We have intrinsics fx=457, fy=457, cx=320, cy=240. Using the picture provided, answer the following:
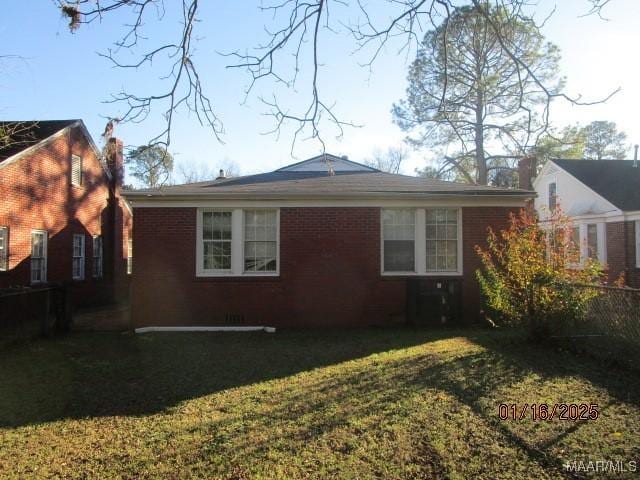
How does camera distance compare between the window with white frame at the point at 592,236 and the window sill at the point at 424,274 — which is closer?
the window sill at the point at 424,274

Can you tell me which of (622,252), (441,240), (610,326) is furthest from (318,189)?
(622,252)

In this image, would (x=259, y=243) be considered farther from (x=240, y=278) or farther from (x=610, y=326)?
(x=610, y=326)

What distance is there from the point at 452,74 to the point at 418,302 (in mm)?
5813

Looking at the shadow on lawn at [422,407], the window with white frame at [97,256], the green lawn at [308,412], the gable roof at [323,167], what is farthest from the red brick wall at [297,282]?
the window with white frame at [97,256]

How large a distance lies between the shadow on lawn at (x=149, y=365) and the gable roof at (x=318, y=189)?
9.98 ft

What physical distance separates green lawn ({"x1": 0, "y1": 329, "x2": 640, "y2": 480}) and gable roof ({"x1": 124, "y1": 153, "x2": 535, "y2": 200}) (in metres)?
3.53

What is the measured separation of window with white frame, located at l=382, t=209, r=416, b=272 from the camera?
10.7 meters

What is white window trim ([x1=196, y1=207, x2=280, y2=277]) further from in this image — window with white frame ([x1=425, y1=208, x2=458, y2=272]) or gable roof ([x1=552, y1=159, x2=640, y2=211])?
gable roof ([x1=552, y1=159, x2=640, y2=211])

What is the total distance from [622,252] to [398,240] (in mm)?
10479

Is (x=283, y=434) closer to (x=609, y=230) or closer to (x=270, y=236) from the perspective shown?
(x=270, y=236)

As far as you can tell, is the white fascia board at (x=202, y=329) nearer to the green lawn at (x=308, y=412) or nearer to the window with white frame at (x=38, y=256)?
the green lawn at (x=308, y=412)

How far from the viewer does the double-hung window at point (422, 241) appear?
35.0 feet

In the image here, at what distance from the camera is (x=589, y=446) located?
3865 millimetres

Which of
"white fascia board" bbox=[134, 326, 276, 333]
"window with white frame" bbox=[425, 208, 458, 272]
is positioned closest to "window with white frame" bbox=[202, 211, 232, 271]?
"white fascia board" bbox=[134, 326, 276, 333]
